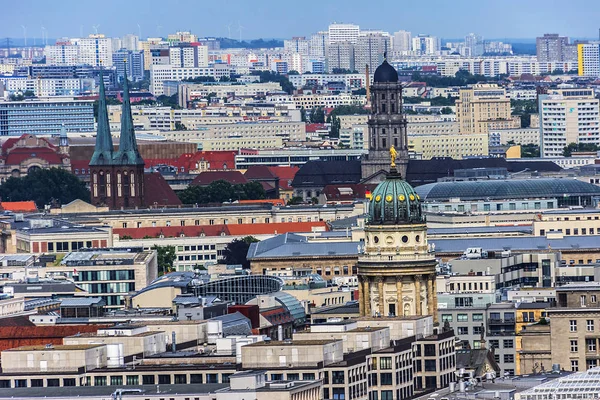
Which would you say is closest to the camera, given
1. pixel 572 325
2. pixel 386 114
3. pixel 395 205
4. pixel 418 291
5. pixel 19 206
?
pixel 572 325

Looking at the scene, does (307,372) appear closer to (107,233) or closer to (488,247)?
(488,247)

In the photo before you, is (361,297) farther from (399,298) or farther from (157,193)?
(157,193)

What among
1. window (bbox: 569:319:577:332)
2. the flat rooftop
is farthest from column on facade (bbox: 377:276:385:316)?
the flat rooftop

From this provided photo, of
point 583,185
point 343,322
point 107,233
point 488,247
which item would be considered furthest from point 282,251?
point 343,322

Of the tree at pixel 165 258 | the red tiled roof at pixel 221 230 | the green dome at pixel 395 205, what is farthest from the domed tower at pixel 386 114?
the green dome at pixel 395 205

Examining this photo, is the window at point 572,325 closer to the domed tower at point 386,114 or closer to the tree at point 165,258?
the tree at point 165,258

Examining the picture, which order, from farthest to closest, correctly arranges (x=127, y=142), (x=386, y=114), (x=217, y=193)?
1. (x=386, y=114)
2. (x=217, y=193)
3. (x=127, y=142)

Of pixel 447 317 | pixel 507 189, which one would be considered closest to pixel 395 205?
pixel 447 317

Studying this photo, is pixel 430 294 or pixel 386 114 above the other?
pixel 386 114
